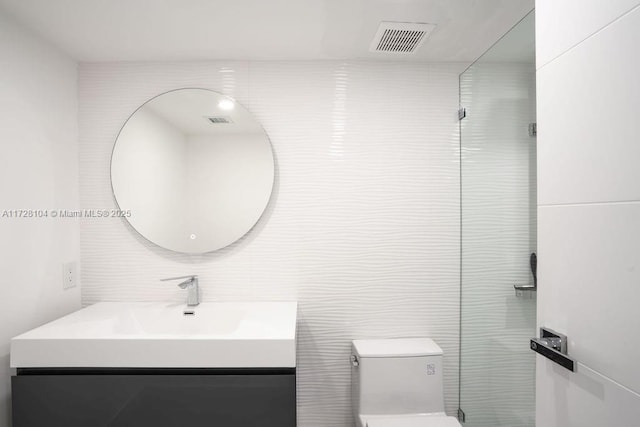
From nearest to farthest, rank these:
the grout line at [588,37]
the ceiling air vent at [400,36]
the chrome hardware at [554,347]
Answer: the grout line at [588,37] → the chrome hardware at [554,347] → the ceiling air vent at [400,36]

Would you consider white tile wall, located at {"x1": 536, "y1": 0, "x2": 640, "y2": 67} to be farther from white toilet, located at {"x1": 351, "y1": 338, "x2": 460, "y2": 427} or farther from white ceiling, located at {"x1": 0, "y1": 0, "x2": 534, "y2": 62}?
white toilet, located at {"x1": 351, "y1": 338, "x2": 460, "y2": 427}

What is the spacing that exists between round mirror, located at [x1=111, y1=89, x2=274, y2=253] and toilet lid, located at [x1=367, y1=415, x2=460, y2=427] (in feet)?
3.44

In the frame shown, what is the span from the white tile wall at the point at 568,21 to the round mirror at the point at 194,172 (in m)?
1.19

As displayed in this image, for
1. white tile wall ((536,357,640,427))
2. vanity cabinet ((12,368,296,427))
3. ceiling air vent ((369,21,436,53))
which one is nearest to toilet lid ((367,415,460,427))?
vanity cabinet ((12,368,296,427))

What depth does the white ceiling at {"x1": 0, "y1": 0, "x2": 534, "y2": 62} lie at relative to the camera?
131cm

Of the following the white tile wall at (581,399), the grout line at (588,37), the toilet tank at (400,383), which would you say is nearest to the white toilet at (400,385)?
the toilet tank at (400,383)

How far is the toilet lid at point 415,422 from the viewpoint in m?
1.46

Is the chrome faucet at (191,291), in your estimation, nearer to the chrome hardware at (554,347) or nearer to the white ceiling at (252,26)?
the white ceiling at (252,26)

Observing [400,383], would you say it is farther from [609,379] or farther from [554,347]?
[609,379]

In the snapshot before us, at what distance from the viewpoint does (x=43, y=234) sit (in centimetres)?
154

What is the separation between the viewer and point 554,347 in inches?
32.3

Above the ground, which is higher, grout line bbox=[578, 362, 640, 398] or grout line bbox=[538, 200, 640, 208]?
grout line bbox=[538, 200, 640, 208]

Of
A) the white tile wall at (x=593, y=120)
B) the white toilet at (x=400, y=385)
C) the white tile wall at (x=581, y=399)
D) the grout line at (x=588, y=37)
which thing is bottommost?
the white toilet at (x=400, y=385)

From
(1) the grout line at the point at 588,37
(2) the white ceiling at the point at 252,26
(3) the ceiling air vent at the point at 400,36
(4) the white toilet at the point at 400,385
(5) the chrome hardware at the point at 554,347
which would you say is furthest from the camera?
(4) the white toilet at the point at 400,385
